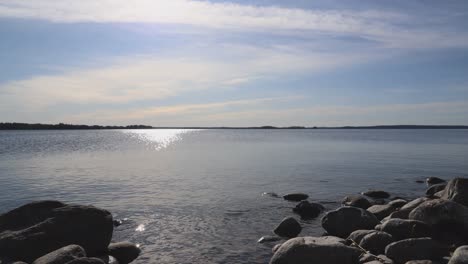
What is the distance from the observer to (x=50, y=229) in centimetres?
1309

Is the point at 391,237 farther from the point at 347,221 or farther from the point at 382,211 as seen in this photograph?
the point at 382,211

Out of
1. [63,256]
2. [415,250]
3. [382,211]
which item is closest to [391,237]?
[415,250]

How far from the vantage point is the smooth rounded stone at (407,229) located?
14.0 meters

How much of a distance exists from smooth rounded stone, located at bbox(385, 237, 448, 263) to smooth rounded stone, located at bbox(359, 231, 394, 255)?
537 mm

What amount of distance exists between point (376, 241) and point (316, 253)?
2.52 m

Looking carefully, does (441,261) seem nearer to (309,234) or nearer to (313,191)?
(309,234)

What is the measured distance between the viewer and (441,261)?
1207cm

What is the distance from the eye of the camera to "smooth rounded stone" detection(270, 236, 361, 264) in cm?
1198

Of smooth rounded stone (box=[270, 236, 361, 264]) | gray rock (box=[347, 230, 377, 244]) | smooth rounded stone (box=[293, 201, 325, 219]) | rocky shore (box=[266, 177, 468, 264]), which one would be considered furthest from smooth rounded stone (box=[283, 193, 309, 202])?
smooth rounded stone (box=[270, 236, 361, 264])

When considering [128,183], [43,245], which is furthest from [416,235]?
[128,183]

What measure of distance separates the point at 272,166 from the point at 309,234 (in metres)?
25.4

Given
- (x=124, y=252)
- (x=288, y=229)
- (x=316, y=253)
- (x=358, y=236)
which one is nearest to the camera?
(x=316, y=253)

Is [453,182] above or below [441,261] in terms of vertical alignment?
above

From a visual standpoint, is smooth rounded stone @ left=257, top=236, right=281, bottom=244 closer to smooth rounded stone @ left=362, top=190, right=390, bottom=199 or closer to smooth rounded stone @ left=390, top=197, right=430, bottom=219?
smooth rounded stone @ left=390, top=197, right=430, bottom=219
